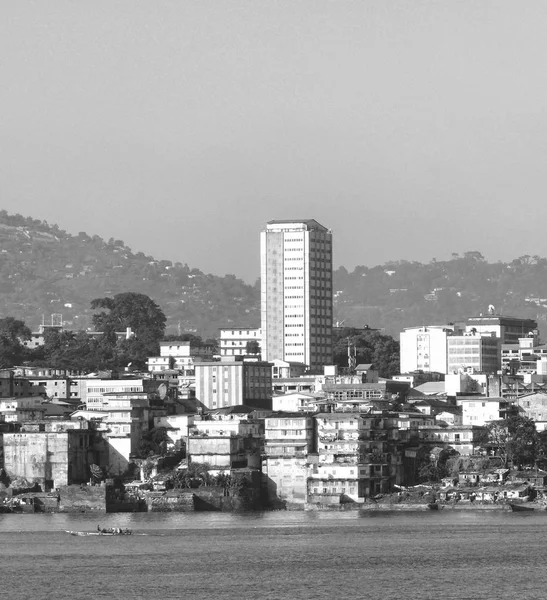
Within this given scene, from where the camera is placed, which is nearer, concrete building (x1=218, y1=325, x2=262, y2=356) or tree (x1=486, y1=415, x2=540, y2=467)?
Answer: tree (x1=486, y1=415, x2=540, y2=467)

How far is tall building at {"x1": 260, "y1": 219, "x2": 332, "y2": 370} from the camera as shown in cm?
13425

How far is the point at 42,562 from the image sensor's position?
64.5 m

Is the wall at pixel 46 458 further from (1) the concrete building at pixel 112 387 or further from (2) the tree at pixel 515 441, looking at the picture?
(2) the tree at pixel 515 441

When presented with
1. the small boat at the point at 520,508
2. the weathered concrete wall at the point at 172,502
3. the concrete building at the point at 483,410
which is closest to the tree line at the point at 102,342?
the concrete building at the point at 483,410

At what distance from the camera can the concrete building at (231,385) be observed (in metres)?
108

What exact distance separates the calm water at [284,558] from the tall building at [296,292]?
5367 cm

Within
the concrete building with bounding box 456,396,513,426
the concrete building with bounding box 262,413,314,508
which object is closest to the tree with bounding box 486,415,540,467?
the concrete building with bounding box 456,396,513,426

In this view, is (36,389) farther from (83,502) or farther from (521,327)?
(521,327)

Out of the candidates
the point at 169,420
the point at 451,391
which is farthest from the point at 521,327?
the point at 169,420

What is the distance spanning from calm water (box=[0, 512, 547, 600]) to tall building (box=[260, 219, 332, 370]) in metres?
53.7

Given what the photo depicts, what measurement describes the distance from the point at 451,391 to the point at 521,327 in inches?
1892

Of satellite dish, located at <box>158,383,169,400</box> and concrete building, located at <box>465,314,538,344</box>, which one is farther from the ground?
concrete building, located at <box>465,314,538,344</box>

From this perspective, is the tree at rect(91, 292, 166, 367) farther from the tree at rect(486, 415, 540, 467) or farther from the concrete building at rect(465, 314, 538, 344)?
the tree at rect(486, 415, 540, 467)

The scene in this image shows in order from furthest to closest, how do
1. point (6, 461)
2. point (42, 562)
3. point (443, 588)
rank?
point (6, 461) → point (42, 562) → point (443, 588)
